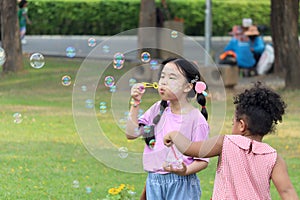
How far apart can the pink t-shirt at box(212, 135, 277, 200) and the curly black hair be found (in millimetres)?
83

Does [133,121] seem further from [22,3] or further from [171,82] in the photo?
[22,3]

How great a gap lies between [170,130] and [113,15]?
81.6 feet

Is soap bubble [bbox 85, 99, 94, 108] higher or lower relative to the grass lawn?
higher

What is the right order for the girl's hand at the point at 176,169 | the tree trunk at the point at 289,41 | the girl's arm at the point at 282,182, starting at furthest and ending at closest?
the tree trunk at the point at 289,41 < the girl's hand at the point at 176,169 < the girl's arm at the point at 282,182

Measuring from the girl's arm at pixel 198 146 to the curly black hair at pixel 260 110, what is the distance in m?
0.16

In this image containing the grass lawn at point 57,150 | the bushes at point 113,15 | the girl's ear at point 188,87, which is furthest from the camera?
the bushes at point 113,15

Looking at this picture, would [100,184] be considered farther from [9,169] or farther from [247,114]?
[247,114]

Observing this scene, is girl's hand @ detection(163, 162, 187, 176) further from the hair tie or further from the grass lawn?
the grass lawn

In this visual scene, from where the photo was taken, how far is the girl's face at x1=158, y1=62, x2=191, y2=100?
4520 mm

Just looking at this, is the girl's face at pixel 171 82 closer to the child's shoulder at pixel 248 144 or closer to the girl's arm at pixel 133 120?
the girl's arm at pixel 133 120

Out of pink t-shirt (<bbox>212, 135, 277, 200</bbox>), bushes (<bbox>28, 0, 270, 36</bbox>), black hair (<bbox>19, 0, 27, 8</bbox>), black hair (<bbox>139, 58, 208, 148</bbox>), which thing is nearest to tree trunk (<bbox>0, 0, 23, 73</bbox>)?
black hair (<bbox>19, 0, 27, 8</bbox>)

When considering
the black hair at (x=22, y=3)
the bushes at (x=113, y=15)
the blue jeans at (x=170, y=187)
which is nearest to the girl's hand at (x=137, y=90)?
the blue jeans at (x=170, y=187)

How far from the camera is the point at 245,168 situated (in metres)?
3.97

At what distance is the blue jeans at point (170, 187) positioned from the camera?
459cm
